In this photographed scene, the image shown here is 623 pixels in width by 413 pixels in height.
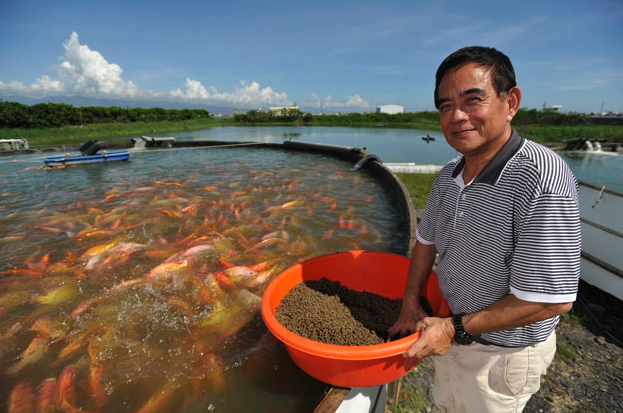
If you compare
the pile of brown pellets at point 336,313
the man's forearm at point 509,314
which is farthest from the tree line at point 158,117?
the man's forearm at point 509,314

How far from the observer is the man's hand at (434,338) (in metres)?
1.41

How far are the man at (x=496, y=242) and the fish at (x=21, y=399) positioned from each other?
2.85 metres

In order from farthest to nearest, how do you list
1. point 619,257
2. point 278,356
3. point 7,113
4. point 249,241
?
point 7,113
point 249,241
point 619,257
point 278,356

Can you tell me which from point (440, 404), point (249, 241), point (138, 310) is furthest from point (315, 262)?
point (249, 241)

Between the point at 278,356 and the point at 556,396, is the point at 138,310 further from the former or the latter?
the point at 556,396

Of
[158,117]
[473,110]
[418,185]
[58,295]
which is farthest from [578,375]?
[158,117]

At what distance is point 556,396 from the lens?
7.73 ft

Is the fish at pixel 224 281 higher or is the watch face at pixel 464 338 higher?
A: the watch face at pixel 464 338

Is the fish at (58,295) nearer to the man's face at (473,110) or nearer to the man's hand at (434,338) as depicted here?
the man's hand at (434,338)

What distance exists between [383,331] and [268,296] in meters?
0.84

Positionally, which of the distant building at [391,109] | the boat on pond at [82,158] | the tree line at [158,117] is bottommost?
the boat on pond at [82,158]

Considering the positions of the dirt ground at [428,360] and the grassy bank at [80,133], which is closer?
the dirt ground at [428,360]

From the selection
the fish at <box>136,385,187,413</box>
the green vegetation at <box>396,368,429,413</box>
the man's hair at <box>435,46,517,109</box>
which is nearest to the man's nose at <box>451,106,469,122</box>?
the man's hair at <box>435,46,517,109</box>

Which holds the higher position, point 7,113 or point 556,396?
point 7,113
